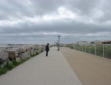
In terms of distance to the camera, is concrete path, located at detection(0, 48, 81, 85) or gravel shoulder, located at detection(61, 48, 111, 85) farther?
gravel shoulder, located at detection(61, 48, 111, 85)

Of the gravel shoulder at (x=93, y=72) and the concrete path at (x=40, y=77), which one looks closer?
the concrete path at (x=40, y=77)

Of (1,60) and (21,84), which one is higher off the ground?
(1,60)

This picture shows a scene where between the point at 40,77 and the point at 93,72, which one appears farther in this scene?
the point at 93,72

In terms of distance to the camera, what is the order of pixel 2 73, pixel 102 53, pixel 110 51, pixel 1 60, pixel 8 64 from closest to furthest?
pixel 2 73
pixel 1 60
pixel 8 64
pixel 110 51
pixel 102 53

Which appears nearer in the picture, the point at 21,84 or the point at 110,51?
the point at 21,84

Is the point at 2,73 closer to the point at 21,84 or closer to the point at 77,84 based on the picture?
the point at 21,84

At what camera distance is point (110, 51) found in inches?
632

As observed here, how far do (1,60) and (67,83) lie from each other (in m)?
4.72

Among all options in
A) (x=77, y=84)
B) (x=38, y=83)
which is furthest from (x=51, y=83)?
(x=77, y=84)

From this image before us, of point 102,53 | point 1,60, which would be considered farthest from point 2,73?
point 102,53

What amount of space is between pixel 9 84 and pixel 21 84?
1.53 feet

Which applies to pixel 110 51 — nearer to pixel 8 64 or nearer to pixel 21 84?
pixel 8 64

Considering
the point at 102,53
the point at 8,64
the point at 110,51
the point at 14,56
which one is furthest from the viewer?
the point at 102,53

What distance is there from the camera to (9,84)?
6008mm
